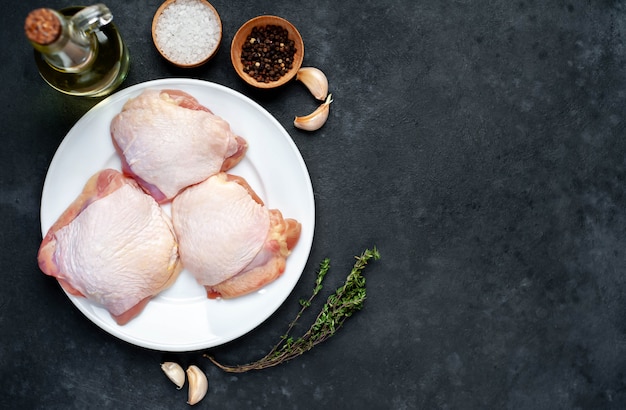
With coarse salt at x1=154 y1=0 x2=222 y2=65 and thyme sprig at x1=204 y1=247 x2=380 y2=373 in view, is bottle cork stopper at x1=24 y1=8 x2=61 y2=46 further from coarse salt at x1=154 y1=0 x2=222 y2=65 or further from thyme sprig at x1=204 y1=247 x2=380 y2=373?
thyme sprig at x1=204 y1=247 x2=380 y2=373

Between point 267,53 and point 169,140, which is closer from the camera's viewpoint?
point 169,140

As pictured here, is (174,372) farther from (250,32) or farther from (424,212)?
(250,32)

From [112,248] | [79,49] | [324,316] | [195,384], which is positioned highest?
[79,49]

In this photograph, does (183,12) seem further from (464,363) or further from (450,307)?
(464,363)

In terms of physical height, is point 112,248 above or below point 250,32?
below

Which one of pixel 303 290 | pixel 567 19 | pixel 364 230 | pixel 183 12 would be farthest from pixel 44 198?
pixel 567 19

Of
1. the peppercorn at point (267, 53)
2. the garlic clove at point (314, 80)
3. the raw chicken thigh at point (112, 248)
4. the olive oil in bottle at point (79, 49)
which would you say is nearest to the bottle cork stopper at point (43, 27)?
the olive oil in bottle at point (79, 49)

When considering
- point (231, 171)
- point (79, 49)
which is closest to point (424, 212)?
point (231, 171)
